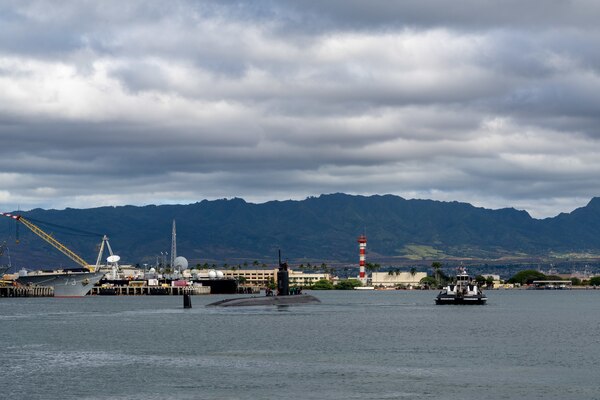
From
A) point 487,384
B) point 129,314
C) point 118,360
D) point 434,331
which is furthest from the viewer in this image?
point 129,314

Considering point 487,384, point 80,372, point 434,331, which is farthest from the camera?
point 434,331

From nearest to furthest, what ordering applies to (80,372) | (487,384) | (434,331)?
(487,384), (80,372), (434,331)

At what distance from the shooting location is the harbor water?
76500mm

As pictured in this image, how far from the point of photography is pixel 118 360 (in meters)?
96.9

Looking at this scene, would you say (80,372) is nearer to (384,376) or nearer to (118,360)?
(118,360)

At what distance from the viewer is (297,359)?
9688 centimetres

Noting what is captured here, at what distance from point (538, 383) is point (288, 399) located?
70.6 ft

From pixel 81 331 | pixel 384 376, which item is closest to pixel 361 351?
pixel 384 376

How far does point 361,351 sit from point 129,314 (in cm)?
8863

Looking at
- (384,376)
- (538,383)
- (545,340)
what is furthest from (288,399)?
(545,340)

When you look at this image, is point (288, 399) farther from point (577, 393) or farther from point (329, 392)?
point (577, 393)

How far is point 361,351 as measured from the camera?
104875mm

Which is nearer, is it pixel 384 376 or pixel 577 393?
pixel 577 393

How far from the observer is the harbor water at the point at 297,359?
76500mm
